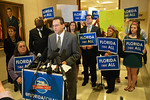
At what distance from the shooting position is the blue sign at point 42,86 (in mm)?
1349

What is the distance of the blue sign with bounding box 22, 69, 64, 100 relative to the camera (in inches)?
53.1

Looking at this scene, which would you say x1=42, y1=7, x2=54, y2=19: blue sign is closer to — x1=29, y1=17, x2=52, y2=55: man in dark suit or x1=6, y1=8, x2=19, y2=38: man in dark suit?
x1=29, y1=17, x2=52, y2=55: man in dark suit

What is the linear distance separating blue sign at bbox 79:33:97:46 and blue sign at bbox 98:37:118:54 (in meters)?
0.26

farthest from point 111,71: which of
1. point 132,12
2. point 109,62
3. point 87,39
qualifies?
point 132,12

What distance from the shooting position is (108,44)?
309cm

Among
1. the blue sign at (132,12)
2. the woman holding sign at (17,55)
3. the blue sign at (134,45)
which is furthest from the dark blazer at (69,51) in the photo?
the blue sign at (132,12)

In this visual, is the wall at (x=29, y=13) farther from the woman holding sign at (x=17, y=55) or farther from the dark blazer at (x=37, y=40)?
the woman holding sign at (x=17, y=55)

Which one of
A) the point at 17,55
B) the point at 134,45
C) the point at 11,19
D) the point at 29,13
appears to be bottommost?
the point at 17,55

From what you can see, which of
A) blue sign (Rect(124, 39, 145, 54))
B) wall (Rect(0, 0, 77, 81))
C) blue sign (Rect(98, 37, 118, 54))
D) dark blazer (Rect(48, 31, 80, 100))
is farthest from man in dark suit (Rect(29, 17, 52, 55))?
blue sign (Rect(124, 39, 145, 54))

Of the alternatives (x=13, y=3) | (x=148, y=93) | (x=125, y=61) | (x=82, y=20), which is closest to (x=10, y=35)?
(x=13, y=3)

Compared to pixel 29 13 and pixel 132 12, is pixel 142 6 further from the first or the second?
pixel 29 13

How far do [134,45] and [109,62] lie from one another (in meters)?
0.62

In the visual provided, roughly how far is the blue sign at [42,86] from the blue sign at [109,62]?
6.28 feet

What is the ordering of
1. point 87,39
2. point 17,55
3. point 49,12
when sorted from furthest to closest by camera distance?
point 49,12
point 87,39
point 17,55
